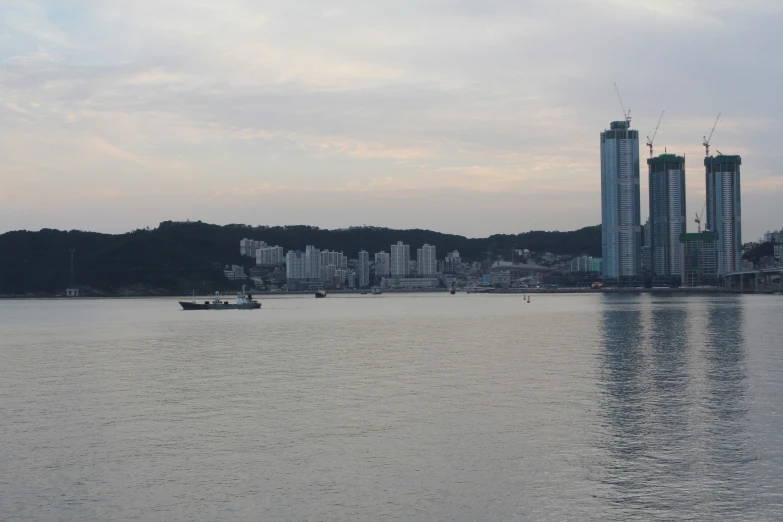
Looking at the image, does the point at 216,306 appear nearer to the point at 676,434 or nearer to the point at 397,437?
the point at 397,437

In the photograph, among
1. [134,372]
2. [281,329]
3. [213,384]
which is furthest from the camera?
[281,329]

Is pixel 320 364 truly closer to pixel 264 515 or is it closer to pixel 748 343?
pixel 264 515

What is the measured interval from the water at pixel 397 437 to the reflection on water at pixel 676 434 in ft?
0.29

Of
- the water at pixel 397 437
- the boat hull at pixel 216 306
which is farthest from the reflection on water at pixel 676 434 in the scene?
the boat hull at pixel 216 306

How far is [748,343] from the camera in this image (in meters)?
56.1

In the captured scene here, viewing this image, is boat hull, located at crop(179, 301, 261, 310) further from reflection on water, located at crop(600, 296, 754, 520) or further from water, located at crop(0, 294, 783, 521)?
reflection on water, located at crop(600, 296, 754, 520)

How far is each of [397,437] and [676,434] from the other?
886 cm

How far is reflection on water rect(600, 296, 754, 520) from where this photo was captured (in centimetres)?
1853

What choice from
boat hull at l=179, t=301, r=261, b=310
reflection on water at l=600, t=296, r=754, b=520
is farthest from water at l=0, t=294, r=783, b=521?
boat hull at l=179, t=301, r=261, b=310

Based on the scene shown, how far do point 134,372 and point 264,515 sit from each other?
90.0ft

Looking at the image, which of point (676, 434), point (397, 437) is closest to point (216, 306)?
point (397, 437)

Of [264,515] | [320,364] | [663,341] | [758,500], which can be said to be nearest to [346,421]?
[264,515]

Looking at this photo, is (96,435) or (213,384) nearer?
(96,435)

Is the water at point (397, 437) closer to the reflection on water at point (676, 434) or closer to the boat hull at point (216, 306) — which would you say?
the reflection on water at point (676, 434)
